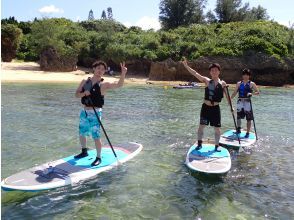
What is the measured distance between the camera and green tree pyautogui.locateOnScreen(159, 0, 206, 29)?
183 feet

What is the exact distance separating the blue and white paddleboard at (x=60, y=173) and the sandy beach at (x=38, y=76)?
2177 cm

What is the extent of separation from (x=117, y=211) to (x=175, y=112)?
11057 millimetres

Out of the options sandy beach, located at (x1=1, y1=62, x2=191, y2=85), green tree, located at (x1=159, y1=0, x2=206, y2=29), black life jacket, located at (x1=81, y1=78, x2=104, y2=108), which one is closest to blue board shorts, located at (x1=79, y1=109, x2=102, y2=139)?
black life jacket, located at (x1=81, y1=78, x2=104, y2=108)

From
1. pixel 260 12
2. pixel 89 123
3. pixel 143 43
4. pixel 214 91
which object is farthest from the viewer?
pixel 260 12

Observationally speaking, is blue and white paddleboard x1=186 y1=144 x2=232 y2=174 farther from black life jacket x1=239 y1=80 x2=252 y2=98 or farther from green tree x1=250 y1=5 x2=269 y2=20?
green tree x1=250 y1=5 x2=269 y2=20

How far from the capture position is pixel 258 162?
893 cm

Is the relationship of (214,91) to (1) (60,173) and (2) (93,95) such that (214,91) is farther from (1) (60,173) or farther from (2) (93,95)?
(1) (60,173)

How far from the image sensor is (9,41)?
35812 millimetres

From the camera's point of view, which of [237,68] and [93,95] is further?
[237,68]

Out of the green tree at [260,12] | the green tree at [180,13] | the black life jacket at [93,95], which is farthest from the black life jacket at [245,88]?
the green tree at [260,12]

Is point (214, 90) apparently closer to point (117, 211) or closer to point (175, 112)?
point (117, 211)

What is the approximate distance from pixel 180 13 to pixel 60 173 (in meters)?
51.6

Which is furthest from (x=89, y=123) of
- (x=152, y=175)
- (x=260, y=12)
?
(x=260, y=12)

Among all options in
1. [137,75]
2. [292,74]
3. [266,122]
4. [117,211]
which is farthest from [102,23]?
[117,211]
